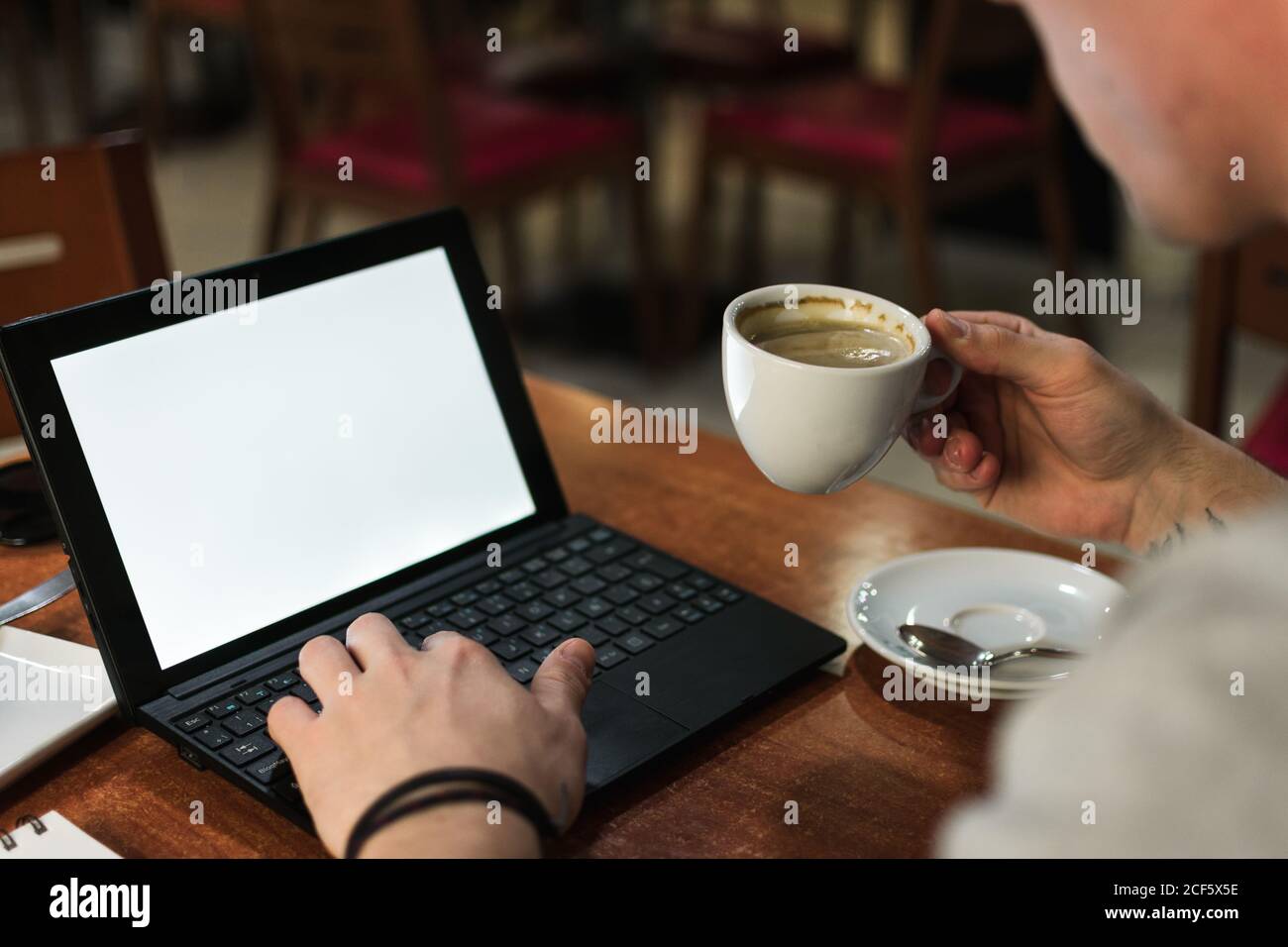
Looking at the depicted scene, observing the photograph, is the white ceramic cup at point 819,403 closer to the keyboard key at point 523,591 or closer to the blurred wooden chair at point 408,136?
the keyboard key at point 523,591

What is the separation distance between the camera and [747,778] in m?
0.72

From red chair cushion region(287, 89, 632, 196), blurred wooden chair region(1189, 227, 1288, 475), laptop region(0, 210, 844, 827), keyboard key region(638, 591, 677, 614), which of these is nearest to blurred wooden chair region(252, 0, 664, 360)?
red chair cushion region(287, 89, 632, 196)

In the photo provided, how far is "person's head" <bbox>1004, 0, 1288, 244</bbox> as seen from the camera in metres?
0.61

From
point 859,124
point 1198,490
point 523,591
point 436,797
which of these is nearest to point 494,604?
point 523,591

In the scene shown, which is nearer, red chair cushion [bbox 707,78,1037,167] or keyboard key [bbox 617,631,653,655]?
keyboard key [bbox 617,631,653,655]

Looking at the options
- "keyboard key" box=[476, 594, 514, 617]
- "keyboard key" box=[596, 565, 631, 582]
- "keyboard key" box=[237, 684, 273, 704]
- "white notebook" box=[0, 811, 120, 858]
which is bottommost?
"white notebook" box=[0, 811, 120, 858]

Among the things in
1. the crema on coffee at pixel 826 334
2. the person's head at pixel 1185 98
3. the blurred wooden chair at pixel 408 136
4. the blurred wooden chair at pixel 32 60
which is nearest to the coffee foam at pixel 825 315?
the crema on coffee at pixel 826 334

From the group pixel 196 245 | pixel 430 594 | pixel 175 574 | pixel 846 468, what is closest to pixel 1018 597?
pixel 846 468

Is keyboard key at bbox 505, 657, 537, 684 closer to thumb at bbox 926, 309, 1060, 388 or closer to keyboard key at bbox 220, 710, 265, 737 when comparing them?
keyboard key at bbox 220, 710, 265, 737

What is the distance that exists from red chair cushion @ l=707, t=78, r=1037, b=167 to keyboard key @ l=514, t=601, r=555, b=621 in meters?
1.88

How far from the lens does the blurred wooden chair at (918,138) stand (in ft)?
8.03

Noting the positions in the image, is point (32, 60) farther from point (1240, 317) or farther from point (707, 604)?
point (707, 604)

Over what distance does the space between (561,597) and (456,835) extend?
0.86ft
